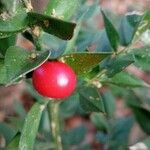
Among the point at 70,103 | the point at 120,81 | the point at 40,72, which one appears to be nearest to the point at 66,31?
the point at 40,72

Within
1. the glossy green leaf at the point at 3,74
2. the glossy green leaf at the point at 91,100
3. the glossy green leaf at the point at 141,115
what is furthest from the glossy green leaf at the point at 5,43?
the glossy green leaf at the point at 141,115

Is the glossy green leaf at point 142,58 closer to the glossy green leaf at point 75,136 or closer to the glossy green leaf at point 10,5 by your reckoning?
the glossy green leaf at point 10,5

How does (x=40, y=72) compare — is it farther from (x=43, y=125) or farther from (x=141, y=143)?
(x=43, y=125)

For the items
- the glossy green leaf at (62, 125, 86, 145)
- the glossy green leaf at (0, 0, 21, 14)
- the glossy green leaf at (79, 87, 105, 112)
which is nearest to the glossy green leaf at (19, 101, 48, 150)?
the glossy green leaf at (79, 87, 105, 112)

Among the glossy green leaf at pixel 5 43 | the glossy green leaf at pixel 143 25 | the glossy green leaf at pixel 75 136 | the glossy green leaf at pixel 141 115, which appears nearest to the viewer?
the glossy green leaf at pixel 5 43

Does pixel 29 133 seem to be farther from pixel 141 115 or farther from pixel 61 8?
pixel 141 115
